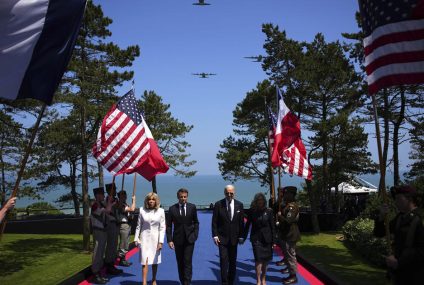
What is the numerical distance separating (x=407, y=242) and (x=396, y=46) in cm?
265

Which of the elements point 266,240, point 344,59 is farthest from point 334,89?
point 266,240

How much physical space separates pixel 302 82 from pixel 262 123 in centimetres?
1060

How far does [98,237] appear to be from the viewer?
9703 mm

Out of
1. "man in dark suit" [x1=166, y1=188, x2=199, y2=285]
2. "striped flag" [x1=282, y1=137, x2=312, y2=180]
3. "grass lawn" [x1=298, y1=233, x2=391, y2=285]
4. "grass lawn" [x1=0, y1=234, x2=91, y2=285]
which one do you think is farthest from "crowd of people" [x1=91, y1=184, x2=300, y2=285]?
"striped flag" [x1=282, y1=137, x2=312, y2=180]

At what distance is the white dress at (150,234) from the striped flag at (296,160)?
5.43 metres

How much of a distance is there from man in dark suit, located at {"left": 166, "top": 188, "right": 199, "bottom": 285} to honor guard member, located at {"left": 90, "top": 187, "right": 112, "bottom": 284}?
1827 millimetres

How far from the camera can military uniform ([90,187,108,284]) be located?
31.3 feet

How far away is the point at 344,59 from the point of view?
23719mm

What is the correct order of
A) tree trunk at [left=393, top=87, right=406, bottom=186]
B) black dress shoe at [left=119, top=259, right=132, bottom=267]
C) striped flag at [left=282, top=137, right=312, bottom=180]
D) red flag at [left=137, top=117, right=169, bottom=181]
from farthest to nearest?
tree trunk at [left=393, top=87, right=406, bottom=186] < striped flag at [left=282, top=137, right=312, bottom=180] < red flag at [left=137, top=117, right=169, bottom=181] < black dress shoe at [left=119, top=259, right=132, bottom=267]

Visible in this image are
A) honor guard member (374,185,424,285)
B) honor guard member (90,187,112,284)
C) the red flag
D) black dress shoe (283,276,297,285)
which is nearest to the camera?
honor guard member (374,185,424,285)

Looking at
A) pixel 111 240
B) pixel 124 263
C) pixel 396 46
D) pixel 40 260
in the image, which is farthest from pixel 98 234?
pixel 396 46

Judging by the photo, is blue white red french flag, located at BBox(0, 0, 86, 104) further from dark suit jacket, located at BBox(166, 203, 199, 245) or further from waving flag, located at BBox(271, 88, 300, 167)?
waving flag, located at BBox(271, 88, 300, 167)

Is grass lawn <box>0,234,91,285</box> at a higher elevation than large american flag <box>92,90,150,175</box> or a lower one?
lower

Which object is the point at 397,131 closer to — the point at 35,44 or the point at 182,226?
the point at 182,226
